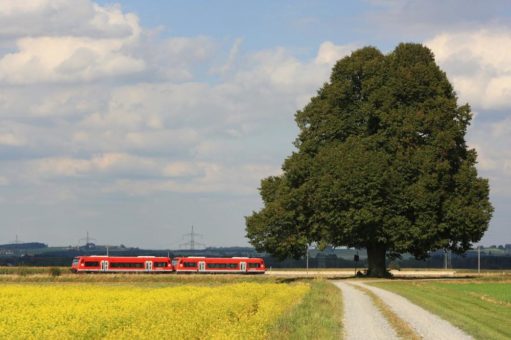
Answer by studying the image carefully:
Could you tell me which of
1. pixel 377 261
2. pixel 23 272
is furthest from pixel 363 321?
pixel 23 272

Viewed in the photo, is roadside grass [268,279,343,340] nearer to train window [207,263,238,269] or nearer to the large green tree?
the large green tree

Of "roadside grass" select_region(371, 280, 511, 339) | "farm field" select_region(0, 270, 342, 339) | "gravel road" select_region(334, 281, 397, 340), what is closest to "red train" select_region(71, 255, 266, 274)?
"roadside grass" select_region(371, 280, 511, 339)

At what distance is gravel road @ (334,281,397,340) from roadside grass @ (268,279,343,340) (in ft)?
1.36

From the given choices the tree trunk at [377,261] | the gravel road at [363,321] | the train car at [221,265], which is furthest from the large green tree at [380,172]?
the train car at [221,265]

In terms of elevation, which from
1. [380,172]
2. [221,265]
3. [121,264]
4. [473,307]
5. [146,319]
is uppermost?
[380,172]

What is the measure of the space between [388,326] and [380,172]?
42.1 m

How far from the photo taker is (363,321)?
121 ft

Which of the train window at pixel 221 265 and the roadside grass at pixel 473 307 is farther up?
the roadside grass at pixel 473 307

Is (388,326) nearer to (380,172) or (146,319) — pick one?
(146,319)

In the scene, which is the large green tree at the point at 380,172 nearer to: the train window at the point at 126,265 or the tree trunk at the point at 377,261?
the tree trunk at the point at 377,261

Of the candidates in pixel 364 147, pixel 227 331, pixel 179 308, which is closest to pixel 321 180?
pixel 364 147

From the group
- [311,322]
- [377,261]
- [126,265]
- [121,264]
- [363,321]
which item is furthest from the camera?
[126,265]

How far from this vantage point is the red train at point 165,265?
396 feet

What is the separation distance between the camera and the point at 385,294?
187 feet
